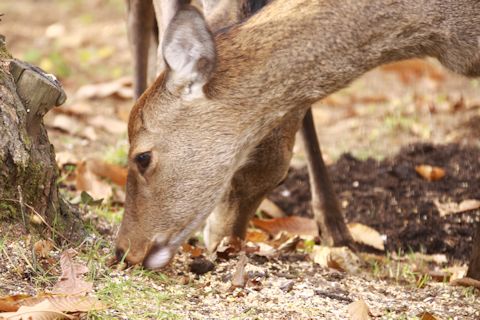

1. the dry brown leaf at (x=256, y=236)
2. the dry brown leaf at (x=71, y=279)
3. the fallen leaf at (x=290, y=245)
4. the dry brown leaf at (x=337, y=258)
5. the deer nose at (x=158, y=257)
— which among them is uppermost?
the dry brown leaf at (x=71, y=279)

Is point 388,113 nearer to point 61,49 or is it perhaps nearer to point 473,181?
point 473,181

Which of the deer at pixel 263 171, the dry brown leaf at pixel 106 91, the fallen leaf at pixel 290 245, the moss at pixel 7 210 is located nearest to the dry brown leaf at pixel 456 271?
the deer at pixel 263 171

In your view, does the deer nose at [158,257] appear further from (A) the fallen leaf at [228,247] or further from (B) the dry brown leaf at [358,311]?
(B) the dry brown leaf at [358,311]

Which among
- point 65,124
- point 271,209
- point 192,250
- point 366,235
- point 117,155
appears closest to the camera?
point 192,250

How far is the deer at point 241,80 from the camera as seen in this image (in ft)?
15.2

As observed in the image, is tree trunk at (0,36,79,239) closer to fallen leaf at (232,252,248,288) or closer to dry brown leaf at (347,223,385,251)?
fallen leaf at (232,252,248,288)

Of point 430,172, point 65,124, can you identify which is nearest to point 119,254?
point 430,172

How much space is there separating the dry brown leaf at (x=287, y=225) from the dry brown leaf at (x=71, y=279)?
2.26 metres

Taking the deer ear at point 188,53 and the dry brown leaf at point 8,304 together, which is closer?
the dry brown leaf at point 8,304

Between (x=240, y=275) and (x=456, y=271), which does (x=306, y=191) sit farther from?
(x=240, y=275)

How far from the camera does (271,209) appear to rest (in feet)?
21.6

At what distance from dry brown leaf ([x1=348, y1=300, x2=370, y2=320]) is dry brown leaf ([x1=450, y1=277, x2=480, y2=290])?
0.93 meters

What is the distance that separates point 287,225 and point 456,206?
3.66 ft

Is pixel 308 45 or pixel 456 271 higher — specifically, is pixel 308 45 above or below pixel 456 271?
above
